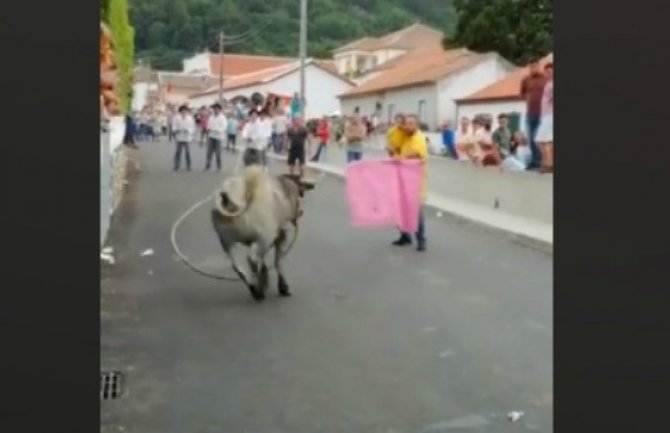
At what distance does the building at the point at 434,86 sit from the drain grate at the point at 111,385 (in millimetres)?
34353

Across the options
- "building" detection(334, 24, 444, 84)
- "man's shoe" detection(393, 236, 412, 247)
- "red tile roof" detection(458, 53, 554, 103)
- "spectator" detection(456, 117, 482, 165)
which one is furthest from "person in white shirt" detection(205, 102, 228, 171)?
"building" detection(334, 24, 444, 84)

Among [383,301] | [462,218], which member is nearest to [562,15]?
[383,301]

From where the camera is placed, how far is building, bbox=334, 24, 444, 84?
205 ft

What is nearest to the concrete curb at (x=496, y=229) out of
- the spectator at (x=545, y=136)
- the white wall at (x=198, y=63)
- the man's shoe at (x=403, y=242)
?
the spectator at (x=545, y=136)

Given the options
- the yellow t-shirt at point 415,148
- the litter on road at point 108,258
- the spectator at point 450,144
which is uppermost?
the spectator at point 450,144

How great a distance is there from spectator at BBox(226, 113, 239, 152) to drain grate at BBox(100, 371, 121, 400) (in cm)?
2079

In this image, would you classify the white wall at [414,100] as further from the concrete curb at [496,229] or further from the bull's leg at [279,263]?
the bull's leg at [279,263]

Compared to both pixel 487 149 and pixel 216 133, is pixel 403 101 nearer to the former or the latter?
pixel 216 133

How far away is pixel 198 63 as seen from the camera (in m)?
55.5

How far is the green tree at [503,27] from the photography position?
4459cm

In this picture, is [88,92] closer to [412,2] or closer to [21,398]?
[21,398]

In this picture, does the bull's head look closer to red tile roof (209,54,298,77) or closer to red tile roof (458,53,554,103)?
red tile roof (458,53,554,103)

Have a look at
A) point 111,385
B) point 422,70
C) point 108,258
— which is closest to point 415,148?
point 108,258

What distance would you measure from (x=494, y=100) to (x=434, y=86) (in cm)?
784
